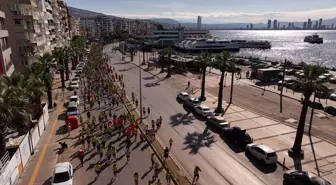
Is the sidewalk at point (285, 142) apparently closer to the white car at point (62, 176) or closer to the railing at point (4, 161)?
the white car at point (62, 176)

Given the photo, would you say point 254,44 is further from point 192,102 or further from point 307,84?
point 307,84

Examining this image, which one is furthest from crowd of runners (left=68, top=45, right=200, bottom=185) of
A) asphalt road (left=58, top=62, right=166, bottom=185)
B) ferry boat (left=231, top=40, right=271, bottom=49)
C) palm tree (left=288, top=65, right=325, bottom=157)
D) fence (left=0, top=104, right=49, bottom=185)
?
ferry boat (left=231, top=40, right=271, bottom=49)

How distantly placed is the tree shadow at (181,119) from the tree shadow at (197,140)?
359cm

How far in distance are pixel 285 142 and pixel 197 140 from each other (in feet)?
30.0

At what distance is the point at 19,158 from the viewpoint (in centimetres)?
2233

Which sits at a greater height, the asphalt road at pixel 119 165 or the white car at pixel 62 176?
the white car at pixel 62 176

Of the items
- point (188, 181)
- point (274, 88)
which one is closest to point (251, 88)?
point (274, 88)

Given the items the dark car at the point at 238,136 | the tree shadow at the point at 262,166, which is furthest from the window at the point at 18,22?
the tree shadow at the point at 262,166

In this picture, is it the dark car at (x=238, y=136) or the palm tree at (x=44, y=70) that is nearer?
the dark car at (x=238, y=136)

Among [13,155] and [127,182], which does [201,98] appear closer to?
[127,182]

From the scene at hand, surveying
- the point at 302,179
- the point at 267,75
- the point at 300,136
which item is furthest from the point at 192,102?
the point at 267,75

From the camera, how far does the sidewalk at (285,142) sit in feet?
77.8

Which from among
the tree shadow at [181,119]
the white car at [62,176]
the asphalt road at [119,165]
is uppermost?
the white car at [62,176]

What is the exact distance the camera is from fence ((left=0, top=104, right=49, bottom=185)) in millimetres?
19469
